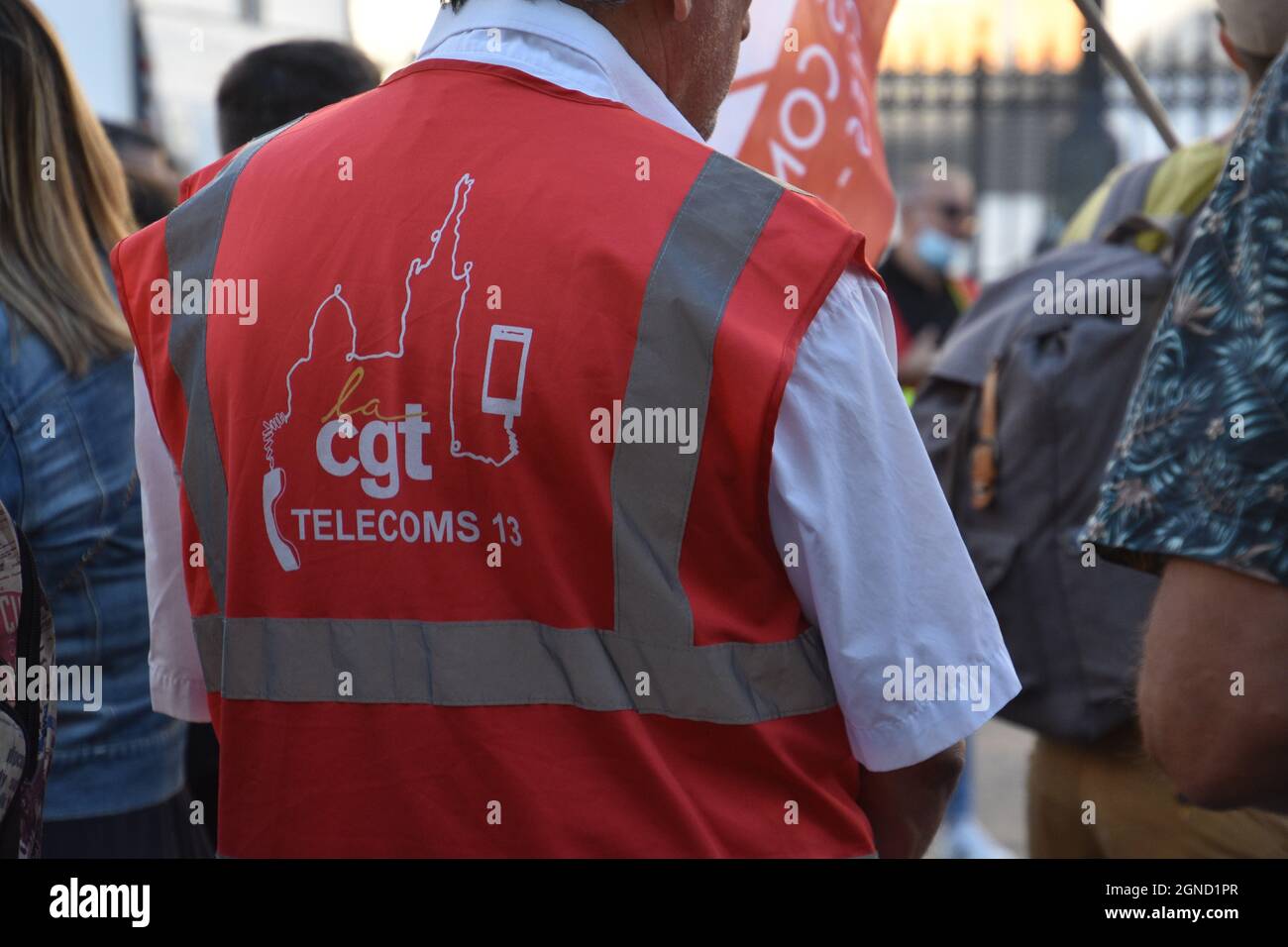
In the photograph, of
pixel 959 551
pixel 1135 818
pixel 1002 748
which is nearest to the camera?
pixel 959 551

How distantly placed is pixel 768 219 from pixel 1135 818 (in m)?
1.37

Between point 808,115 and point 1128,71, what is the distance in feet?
2.55

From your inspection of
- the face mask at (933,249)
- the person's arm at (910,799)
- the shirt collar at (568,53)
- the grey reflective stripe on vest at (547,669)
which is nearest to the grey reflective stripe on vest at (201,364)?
the grey reflective stripe on vest at (547,669)

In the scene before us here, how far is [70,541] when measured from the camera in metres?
2.19

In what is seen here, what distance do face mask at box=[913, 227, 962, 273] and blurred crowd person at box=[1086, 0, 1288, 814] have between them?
468 centimetres

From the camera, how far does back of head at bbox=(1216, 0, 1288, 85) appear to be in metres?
1.93

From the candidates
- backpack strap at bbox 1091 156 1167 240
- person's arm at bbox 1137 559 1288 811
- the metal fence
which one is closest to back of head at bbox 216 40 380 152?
backpack strap at bbox 1091 156 1167 240

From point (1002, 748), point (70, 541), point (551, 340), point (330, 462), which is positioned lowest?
point (1002, 748)

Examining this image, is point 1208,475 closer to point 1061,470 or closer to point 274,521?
point 274,521

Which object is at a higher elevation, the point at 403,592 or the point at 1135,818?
the point at 403,592

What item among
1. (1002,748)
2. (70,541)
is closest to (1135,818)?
(70,541)

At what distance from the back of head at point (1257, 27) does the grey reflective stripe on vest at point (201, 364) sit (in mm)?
1297

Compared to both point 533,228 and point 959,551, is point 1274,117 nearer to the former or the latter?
point 959,551
